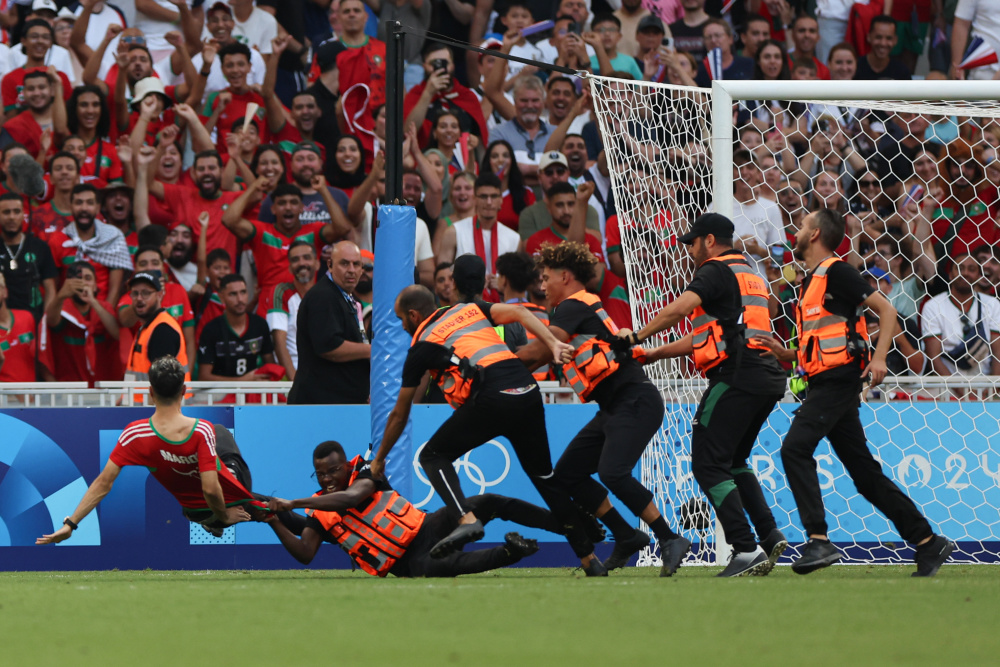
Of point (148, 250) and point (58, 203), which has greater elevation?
point (58, 203)

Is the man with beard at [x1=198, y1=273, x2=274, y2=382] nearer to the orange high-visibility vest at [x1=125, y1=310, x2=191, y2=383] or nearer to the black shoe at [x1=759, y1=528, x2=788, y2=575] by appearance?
the orange high-visibility vest at [x1=125, y1=310, x2=191, y2=383]

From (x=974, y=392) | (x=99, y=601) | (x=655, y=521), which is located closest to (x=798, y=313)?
(x=655, y=521)

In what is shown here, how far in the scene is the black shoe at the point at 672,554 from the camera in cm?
707

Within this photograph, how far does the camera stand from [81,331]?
1141 centimetres

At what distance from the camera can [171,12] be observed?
13805mm

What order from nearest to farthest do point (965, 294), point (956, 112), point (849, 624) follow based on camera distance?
point (849, 624)
point (956, 112)
point (965, 294)

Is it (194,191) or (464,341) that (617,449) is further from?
(194,191)

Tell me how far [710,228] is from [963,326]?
438 centimetres

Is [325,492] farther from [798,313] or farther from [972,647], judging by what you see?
[972,647]

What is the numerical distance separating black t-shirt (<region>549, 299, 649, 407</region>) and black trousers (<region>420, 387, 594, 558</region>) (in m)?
0.41

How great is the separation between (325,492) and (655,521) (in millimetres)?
1964

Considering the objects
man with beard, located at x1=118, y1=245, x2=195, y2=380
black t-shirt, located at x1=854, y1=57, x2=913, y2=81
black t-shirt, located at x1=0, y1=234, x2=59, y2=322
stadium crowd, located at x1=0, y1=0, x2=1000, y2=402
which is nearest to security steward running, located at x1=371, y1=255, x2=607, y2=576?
stadium crowd, located at x1=0, y1=0, x2=1000, y2=402

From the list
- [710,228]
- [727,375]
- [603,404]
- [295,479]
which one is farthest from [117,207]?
[727,375]

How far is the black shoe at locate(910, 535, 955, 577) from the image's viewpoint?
703cm
